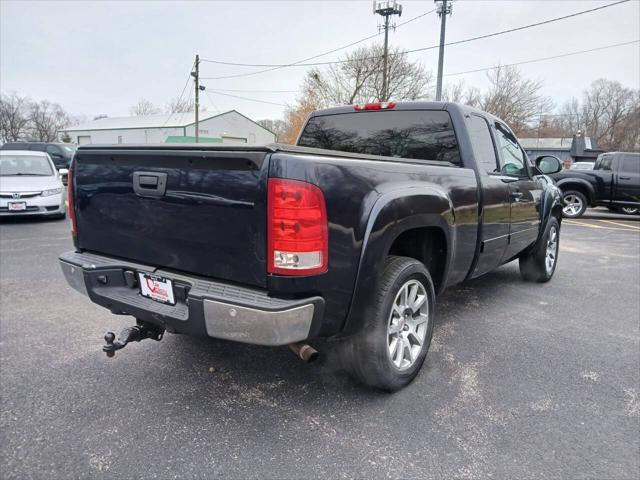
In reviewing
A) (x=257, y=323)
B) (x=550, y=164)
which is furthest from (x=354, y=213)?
(x=550, y=164)

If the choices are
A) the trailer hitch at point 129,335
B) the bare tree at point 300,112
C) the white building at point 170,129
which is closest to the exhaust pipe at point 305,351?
the trailer hitch at point 129,335

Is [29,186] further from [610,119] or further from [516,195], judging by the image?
[610,119]

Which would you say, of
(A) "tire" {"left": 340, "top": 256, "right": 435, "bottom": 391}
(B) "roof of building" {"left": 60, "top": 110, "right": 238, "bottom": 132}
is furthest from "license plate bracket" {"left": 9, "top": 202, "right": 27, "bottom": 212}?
(B) "roof of building" {"left": 60, "top": 110, "right": 238, "bottom": 132}

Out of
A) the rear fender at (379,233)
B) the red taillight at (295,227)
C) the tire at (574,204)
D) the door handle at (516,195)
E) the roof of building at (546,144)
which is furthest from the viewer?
the roof of building at (546,144)

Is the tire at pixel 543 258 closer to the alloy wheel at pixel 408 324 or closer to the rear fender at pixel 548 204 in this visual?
the rear fender at pixel 548 204

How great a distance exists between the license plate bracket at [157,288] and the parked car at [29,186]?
8052 mm

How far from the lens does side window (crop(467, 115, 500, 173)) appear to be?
11.7 feet

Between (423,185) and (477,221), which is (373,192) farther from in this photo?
(477,221)

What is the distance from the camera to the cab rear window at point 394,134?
3547mm

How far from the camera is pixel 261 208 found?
6.61 feet

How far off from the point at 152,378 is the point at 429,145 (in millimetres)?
2706

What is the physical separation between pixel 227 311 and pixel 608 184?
43.4ft

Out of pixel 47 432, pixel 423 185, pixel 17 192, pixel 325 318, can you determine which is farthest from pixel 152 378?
pixel 17 192

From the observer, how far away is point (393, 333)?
8.93ft
